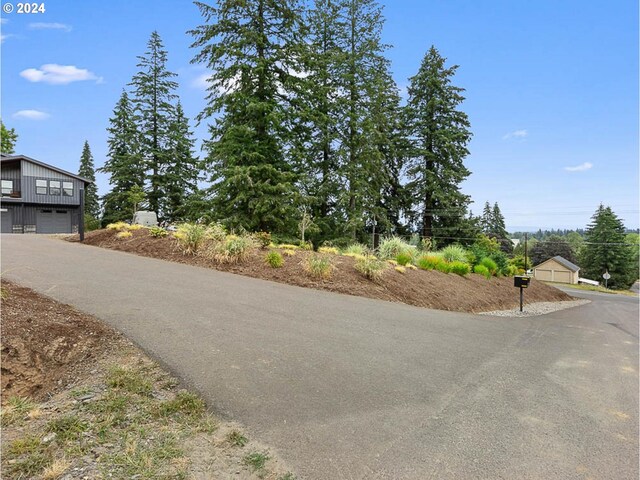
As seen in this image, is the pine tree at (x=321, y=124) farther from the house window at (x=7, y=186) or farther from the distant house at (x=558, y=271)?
the distant house at (x=558, y=271)

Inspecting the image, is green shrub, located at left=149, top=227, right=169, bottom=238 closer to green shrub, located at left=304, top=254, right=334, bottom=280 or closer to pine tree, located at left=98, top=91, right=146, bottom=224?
green shrub, located at left=304, top=254, right=334, bottom=280

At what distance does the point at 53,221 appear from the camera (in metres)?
26.5

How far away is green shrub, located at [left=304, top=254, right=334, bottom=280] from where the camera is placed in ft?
26.1

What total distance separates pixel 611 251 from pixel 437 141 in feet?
117

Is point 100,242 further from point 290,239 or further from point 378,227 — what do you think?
point 378,227

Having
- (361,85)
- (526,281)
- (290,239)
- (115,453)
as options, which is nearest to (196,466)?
(115,453)

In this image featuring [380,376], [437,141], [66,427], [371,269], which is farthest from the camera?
[437,141]

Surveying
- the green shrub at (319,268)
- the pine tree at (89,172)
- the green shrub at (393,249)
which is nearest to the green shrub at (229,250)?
the green shrub at (319,268)

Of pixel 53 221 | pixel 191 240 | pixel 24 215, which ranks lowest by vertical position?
pixel 191 240

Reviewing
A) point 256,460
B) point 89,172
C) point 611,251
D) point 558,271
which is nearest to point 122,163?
point 89,172

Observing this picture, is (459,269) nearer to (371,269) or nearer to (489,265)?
(489,265)

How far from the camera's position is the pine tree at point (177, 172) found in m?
25.8

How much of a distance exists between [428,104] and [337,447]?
22576mm

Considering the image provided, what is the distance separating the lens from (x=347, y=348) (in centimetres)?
436
